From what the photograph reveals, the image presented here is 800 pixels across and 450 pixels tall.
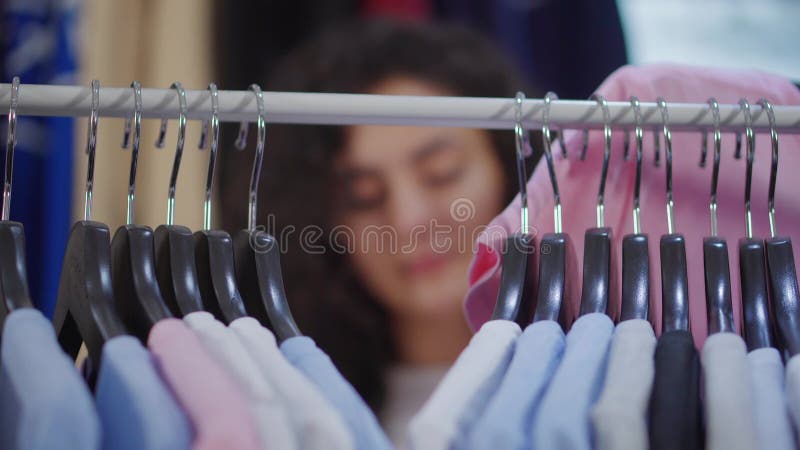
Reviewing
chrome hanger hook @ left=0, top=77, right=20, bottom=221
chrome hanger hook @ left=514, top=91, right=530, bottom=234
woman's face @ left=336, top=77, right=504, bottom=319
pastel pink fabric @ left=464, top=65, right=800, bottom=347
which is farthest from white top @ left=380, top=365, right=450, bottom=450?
chrome hanger hook @ left=0, top=77, right=20, bottom=221

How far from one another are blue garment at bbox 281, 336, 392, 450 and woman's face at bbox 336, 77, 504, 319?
73 cm

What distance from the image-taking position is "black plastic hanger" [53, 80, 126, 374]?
46 cm

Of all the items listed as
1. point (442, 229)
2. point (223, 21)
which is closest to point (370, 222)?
point (442, 229)

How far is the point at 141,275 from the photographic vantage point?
1.59 ft

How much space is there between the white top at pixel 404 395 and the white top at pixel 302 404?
88 cm

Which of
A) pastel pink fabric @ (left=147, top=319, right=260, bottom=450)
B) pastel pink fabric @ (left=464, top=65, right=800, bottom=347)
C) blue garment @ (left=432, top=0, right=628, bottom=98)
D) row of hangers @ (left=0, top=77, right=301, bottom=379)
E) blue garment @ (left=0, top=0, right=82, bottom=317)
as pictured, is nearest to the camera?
pastel pink fabric @ (left=147, top=319, right=260, bottom=450)

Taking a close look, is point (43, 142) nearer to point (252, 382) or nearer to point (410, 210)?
point (410, 210)

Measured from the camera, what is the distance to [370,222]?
1.22 metres

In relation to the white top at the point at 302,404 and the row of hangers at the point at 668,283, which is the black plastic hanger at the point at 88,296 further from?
the row of hangers at the point at 668,283

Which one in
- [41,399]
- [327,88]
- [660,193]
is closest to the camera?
[41,399]

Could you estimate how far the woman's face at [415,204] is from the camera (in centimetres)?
120

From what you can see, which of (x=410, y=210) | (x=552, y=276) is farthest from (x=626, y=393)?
(x=410, y=210)

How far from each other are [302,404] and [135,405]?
0.26ft

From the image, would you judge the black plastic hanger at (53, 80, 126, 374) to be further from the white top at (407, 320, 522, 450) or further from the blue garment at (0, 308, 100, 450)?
the white top at (407, 320, 522, 450)
